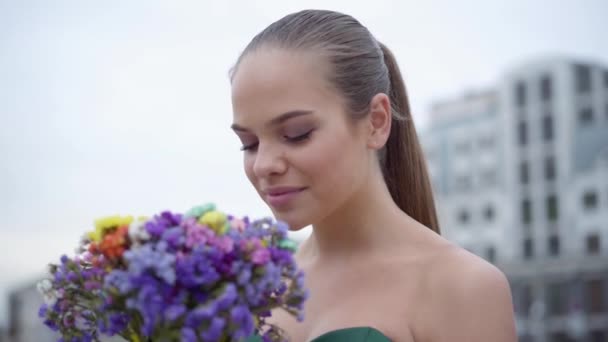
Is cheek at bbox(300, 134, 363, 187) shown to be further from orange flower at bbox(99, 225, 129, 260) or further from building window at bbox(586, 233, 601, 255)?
building window at bbox(586, 233, 601, 255)

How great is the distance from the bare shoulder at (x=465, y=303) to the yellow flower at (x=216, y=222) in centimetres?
94

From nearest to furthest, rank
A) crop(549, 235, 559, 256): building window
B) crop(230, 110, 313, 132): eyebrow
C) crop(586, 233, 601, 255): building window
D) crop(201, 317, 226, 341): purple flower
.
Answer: crop(201, 317, 226, 341): purple flower, crop(230, 110, 313, 132): eyebrow, crop(586, 233, 601, 255): building window, crop(549, 235, 559, 256): building window

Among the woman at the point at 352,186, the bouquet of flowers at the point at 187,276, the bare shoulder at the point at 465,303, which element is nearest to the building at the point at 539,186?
the woman at the point at 352,186

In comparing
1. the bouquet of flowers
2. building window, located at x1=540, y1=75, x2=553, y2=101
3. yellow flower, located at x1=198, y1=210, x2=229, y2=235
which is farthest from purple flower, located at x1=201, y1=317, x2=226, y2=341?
building window, located at x1=540, y1=75, x2=553, y2=101

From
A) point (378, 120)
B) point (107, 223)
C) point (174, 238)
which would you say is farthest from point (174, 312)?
point (378, 120)

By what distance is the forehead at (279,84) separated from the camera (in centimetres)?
261

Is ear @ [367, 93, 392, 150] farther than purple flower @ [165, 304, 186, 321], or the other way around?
ear @ [367, 93, 392, 150]

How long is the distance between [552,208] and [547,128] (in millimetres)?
4799

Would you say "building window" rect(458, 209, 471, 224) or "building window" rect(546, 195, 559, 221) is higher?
"building window" rect(546, 195, 559, 221)

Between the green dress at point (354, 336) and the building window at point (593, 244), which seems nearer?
the green dress at point (354, 336)

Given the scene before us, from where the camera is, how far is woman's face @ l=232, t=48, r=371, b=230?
8.59ft

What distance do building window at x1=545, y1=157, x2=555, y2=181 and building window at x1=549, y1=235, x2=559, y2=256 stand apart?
3575 millimetres

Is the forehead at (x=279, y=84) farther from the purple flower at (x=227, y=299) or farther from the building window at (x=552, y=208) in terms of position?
the building window at (x=552, y=208)

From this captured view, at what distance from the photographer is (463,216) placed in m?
61.2
